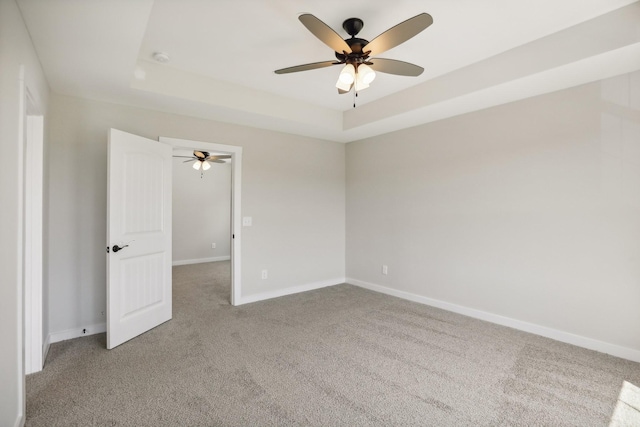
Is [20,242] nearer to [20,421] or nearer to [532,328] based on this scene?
[20,421]

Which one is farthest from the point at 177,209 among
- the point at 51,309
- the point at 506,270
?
Answer: the point at 506,270

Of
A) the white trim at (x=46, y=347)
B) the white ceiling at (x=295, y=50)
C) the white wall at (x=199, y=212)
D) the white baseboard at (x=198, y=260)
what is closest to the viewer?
the white ceiling at (x=295, y=50)

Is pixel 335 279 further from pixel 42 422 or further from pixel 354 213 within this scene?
pixel 42 422

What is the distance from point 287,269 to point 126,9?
3.52m

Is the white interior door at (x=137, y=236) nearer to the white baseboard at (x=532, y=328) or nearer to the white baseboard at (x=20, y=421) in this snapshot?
the white baseboard at (x=20, y=421)

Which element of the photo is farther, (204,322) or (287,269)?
(287,269)

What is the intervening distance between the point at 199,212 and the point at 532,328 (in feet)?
22.2

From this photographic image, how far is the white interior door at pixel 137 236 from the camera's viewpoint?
9.27ft

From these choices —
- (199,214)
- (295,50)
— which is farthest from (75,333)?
(199,214)

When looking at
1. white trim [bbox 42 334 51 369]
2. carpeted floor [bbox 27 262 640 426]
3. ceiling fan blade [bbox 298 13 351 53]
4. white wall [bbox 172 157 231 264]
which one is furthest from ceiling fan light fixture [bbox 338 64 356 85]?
white wall [bbox 172 157 231 264]

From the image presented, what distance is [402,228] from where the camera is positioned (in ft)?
14.5

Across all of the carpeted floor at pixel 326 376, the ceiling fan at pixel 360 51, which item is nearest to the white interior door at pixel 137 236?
the carpeted floor at pixel 326 376

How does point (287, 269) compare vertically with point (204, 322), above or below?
above

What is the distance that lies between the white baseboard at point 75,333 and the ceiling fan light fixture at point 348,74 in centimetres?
337
